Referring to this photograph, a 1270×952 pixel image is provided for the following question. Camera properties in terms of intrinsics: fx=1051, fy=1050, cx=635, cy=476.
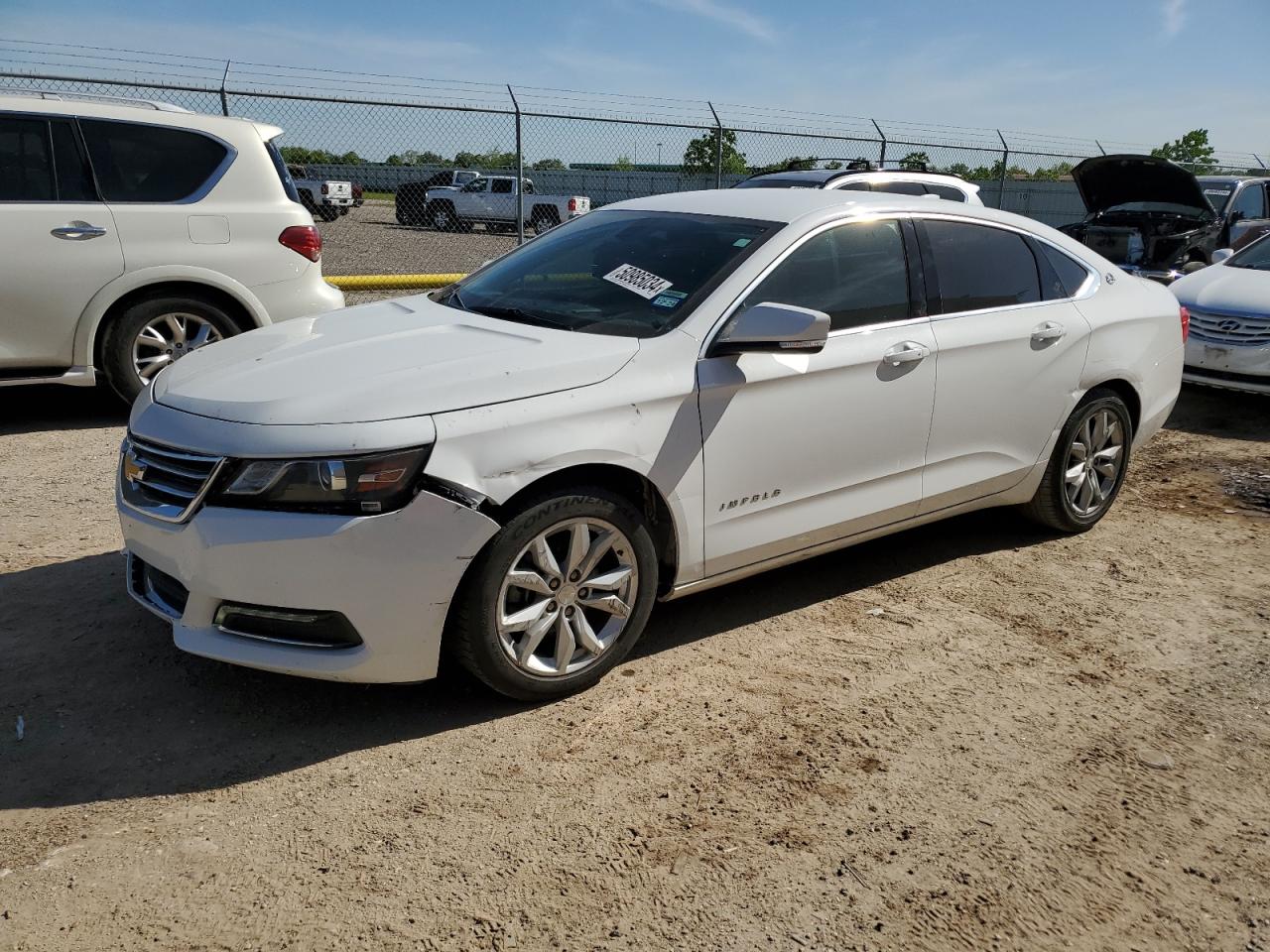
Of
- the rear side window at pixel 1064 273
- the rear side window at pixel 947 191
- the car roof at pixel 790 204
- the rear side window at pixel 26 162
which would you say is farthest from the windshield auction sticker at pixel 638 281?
the rear side window at pixel 947 191

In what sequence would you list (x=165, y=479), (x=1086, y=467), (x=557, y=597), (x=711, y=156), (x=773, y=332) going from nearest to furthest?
1. (x=165, y=479)
2. (x=557, y=597)
3. (x=773, y=332)
4. (x=1086, y=467)
5. (x=711, y=156)

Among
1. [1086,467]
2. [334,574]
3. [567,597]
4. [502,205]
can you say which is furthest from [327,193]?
[334,574]

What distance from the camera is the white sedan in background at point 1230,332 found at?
7.96 metres

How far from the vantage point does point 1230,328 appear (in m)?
8.13

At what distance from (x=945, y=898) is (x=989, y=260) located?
9.68 ft

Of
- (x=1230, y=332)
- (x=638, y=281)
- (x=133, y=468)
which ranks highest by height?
(x=638, y=281)

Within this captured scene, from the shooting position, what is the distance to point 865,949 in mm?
2469

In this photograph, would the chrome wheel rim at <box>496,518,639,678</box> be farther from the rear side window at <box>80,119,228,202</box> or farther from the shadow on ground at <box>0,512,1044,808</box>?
the rear side window at <box>80,119,228,202</box>

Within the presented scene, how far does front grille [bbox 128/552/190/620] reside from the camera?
3281 mm

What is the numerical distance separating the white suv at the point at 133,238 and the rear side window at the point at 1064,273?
465 centimetres

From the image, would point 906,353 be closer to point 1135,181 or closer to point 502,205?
point 1135,181

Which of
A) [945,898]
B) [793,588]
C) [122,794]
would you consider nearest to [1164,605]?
[793,588]

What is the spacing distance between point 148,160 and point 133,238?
568mm

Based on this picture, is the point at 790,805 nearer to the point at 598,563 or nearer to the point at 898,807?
the point at 898,807
